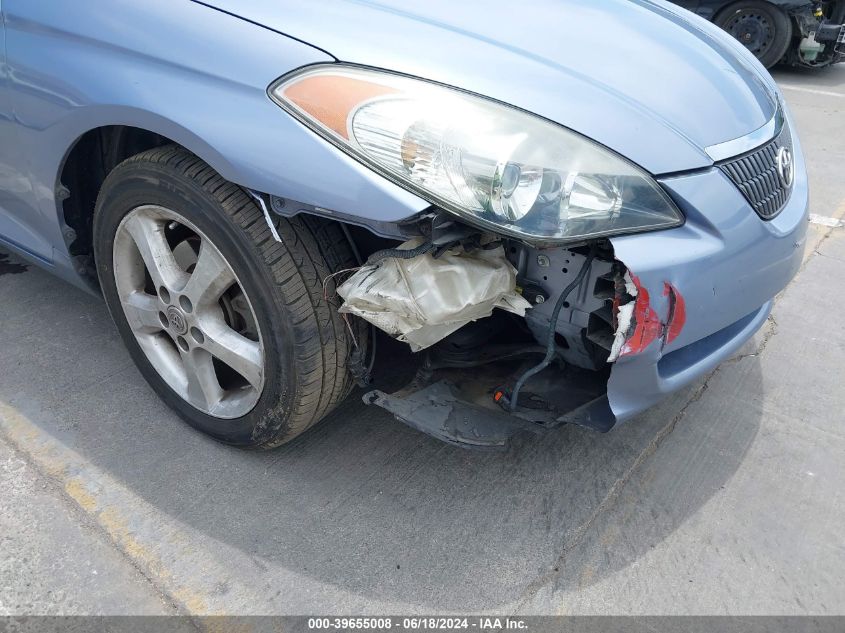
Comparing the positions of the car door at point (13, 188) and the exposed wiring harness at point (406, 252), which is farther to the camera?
the car door at point (13, 188)

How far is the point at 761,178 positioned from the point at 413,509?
4.54 feet

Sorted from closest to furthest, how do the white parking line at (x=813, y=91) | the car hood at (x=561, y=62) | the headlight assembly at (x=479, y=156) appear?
1. the headlight assembly at (x=479, y=156)
2. the car hood at (x=561, y=62)
3. the white parking line at (x=813, y=91)

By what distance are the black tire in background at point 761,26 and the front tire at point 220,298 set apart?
23.6 feet

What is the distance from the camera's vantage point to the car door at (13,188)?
6.97 ft

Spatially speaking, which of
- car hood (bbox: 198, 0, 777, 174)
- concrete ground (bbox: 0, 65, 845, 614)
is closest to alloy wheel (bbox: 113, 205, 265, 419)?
concrete ground (bbox: 0, 65, 845, 614)

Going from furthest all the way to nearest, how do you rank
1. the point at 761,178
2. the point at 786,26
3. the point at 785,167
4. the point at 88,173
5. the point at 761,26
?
the point at 761,26 < the point at 786,26 < the point at 88,173 < the point at 785,167 < the point at 761,178

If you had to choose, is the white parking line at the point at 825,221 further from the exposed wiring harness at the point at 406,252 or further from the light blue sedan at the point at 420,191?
the exposed wiring harness at the point at 406,252

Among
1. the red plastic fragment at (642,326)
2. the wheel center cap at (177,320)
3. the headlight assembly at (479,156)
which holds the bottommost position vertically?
the wheel center cap at (177,320)

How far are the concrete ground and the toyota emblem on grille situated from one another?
87 cm

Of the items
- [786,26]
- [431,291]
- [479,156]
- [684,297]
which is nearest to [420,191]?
[479,156]

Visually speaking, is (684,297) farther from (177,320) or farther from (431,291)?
(177,320)

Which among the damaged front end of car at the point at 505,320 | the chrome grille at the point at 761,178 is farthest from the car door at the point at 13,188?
the chrome grille at the point at 761,178

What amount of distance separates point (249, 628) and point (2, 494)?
3.09ft

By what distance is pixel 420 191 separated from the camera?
150cm
